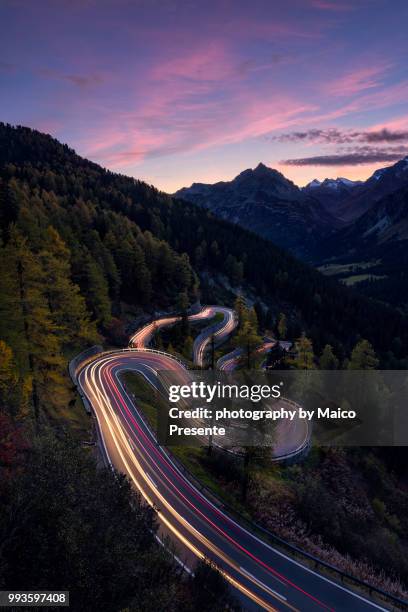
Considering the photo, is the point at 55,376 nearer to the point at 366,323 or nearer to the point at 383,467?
the point at 383,467

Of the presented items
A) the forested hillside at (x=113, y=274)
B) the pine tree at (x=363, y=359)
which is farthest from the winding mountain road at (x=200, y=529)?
the pine tree at (x=363, y=359)

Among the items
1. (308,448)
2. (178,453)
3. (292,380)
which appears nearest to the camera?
(178,453)

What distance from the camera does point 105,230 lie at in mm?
92125

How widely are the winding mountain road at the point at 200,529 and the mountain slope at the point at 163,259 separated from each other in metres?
26.4

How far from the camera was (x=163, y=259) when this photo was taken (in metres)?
91.1

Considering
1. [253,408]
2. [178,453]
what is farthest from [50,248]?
[253,408]

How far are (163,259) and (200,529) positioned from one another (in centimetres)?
7058

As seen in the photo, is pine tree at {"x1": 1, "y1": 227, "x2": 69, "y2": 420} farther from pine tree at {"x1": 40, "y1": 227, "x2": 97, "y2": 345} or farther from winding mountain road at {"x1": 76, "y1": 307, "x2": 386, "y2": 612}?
winding mountain road at {"x1": 76, "y1": 307, "x2": 386, "y2": 612}

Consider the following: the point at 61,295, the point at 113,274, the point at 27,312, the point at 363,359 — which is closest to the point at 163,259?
the point at 113,274

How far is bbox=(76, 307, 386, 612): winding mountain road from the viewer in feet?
72.8

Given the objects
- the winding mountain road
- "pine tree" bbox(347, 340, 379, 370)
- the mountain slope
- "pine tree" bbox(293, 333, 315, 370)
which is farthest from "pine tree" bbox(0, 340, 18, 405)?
"pine tree" bbox(347, 340, 379, 370)

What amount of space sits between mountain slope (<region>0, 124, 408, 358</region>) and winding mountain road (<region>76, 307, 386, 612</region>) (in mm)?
26355

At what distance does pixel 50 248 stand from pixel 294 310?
103 m

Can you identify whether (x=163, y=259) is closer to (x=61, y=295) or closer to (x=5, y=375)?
(x=61, y=295)
